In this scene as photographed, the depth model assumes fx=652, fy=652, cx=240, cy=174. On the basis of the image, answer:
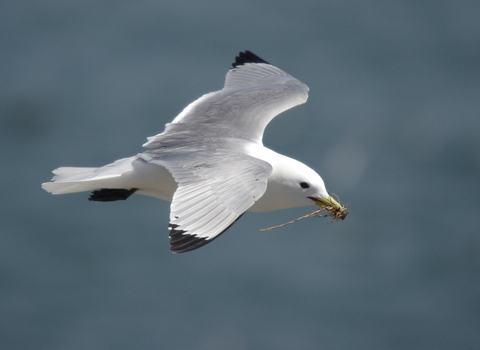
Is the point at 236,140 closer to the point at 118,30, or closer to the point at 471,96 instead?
the point at 118,30

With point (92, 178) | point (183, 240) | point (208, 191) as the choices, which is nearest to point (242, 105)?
point (92, 178)

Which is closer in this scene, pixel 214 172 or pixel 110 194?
pixel 214 172

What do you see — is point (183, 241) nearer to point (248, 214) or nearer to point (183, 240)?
point (183, 240)

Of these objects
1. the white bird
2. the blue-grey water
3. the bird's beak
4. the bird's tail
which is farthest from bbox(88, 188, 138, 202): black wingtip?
the blue-grey water

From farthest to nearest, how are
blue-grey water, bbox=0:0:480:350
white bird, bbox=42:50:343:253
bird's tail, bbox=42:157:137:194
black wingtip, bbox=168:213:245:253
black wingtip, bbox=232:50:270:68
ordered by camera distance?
1. blue-grey water, bbox=0:0:480:350
2. black wingtip, bbox=232:50:270:68
3. bird's tail, bbox=42:157:137:194
4. white bird, bbox=42:50:343:253
5. black wingtip, bbox=168:213:245:253

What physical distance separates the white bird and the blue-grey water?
590 cm

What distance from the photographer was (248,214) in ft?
37.6

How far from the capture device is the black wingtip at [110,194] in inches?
196

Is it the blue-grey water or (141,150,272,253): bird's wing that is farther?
the blue-grey water

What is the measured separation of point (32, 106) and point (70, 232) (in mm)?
3310

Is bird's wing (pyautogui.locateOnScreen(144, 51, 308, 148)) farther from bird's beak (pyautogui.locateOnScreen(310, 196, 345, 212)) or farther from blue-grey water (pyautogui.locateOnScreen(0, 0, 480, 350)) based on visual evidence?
blue-grey water (pyautogui.locateOnScreen(0, 0, 480, 350))

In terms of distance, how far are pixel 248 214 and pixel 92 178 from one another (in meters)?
7.11

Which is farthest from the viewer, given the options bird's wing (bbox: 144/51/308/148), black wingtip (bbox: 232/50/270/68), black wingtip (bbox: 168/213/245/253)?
black wingtip (bbox: 232/50/270/68)

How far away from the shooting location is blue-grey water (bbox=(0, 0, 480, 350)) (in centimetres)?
1212
